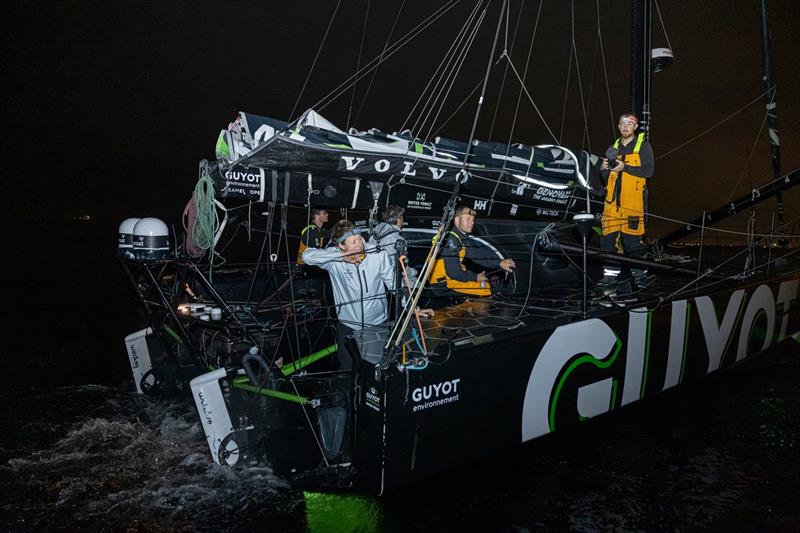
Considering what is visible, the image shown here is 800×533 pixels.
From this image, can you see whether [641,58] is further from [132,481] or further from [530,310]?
[132,481]

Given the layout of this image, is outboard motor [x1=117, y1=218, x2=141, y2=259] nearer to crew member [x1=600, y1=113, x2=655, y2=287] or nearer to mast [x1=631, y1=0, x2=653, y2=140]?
crew member [x1=600, y1=113, x2=655, y2=287]

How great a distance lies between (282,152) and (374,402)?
1792mm

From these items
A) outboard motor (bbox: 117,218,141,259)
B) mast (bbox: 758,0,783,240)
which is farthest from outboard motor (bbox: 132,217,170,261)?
mast (bbox: 758,0,783,240)

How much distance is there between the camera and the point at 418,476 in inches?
133

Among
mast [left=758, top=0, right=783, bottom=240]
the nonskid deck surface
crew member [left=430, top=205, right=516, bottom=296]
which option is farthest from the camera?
mast [left=758, top=0, right=783, bottom=240]

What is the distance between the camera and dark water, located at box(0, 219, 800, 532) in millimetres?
3418

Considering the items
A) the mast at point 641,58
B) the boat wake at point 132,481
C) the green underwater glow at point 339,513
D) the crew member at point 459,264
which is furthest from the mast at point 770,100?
the boat wake at point 132,481

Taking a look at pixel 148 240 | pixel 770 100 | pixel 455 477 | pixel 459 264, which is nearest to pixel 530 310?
pixel 459 264

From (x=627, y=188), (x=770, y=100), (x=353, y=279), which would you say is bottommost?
(x=353, y=279)

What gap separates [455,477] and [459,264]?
1.83m

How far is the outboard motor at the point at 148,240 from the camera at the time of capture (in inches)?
178

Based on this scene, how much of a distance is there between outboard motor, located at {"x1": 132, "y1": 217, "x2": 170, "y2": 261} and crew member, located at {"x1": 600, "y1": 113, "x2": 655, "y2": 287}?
4.20 m

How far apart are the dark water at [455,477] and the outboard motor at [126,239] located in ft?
5.17

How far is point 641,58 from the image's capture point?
655 centimetres
